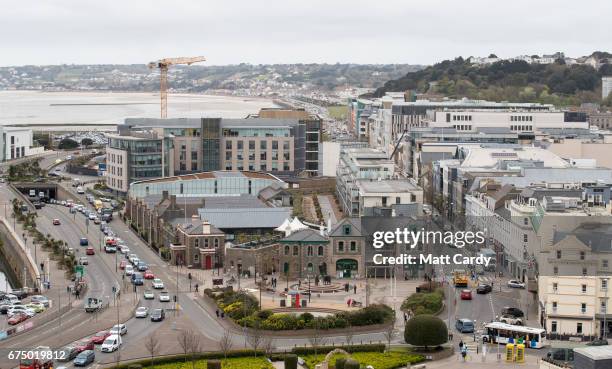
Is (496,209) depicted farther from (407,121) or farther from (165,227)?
(407,121)

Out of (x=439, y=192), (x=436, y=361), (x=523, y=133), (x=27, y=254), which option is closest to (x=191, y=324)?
(x=436, y=361)

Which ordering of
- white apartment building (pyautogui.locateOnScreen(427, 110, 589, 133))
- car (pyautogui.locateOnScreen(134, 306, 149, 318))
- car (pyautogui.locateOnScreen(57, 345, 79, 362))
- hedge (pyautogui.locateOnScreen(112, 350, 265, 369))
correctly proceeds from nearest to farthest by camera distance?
hedge (pyautogui.locateOnScreen(112, 350, 265, 369)) → car (pyautogui.locateOnScreen(57, 345, 79, 362)) → car (pyautogui.locateOnScreen(134, 306, 149, 318)) → white apartment building (pyautogui.locateOnScreen(427, 110, 589, 133))

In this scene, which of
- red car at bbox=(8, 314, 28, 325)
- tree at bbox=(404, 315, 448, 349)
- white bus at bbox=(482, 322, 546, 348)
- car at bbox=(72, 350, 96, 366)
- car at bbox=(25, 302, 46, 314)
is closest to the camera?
car at bbox=(72, 350, 96, 366)

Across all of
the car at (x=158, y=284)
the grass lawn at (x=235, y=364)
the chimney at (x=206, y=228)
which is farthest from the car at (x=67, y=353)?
the chimney at (x=206, y=228)

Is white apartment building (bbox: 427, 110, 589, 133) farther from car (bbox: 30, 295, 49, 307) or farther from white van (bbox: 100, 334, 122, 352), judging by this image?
white van (bbox: 100, 334, 122, 352)

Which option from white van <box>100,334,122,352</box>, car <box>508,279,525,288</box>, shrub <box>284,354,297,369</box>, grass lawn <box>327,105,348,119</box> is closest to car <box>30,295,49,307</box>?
white van <box>100,334,122,352</box>

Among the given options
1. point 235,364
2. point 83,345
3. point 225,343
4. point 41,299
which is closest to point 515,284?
point 225,343

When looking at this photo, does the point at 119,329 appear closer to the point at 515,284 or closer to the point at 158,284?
the point at 158,284
